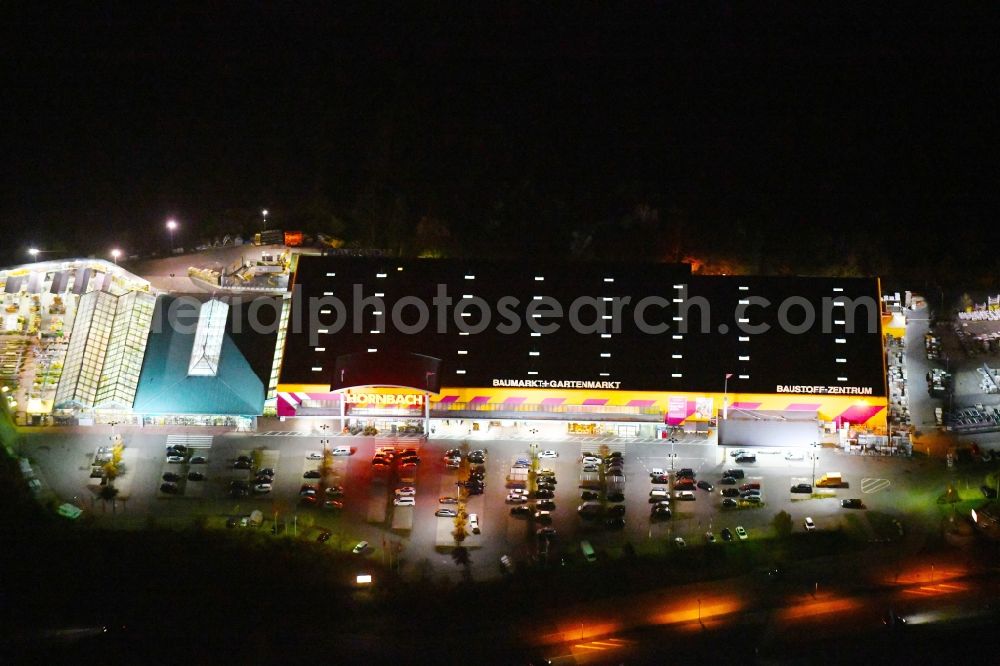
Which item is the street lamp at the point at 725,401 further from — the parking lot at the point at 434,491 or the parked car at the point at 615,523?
the parked car at the point at 615,523

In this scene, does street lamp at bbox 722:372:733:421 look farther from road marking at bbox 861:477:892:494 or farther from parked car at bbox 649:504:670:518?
parked car at bbox 649:504:670:518

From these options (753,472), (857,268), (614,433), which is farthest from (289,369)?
(857,268)

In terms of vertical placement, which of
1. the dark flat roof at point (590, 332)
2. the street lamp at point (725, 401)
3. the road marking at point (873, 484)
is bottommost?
the road marking at point (873, 484)

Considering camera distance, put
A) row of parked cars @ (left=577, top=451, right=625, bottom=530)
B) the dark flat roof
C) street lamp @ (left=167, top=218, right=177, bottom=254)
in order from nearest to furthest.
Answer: row of parked cars @ (left=577, top=451, right=625, bottom=530)
the dark flat roof
street lamp @ (left=167, top=218, right=177, bottom=254)

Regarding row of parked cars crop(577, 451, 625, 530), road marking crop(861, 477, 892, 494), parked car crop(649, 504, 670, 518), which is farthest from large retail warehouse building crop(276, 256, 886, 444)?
parked car crop(649, 504, 670, 518)

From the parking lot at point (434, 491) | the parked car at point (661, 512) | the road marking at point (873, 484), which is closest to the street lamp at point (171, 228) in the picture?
the parking lot at point (434, 491)

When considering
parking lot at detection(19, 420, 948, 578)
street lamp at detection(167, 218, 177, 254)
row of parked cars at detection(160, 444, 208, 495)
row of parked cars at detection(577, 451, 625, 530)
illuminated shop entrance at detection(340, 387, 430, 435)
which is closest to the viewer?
parking lot at detection(19, 420, 948, 578)

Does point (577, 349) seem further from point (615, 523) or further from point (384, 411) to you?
point (615, 523)
